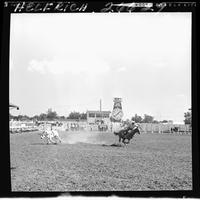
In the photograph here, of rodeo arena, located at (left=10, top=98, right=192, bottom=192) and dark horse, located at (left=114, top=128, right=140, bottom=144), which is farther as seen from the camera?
dark horse, located at (left=114, top=128, right=140, bottom=144)

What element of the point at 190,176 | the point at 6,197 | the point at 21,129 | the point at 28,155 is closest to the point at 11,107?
the point at 21,129

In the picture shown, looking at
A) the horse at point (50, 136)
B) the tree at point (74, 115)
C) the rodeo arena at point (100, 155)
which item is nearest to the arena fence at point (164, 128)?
the rodeo arena at point (100, 155)

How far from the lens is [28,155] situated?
12.1ft

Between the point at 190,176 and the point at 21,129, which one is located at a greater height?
the point at 21,129

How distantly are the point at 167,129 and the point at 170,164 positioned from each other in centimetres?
32

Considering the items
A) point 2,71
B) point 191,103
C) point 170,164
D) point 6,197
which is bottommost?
point 6,197

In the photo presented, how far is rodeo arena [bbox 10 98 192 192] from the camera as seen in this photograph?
3.67 m

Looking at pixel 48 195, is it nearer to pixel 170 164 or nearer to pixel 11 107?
pixel 11 107

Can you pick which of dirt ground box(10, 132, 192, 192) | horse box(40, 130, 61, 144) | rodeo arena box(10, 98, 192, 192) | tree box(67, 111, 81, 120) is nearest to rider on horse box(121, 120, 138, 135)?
rodeo arena box(10, 98, 192, 192)

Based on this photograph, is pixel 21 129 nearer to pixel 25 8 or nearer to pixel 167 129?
pixel 25 8

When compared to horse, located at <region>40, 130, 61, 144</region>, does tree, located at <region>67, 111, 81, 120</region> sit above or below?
above

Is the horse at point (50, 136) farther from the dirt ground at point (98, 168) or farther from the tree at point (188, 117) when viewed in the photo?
the tree at point (188, 117)

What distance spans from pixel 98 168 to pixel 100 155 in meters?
0.13

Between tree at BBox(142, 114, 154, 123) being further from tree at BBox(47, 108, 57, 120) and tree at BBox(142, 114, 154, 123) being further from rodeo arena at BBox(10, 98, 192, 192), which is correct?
tree at BBox(47, 108, 57, 120)
